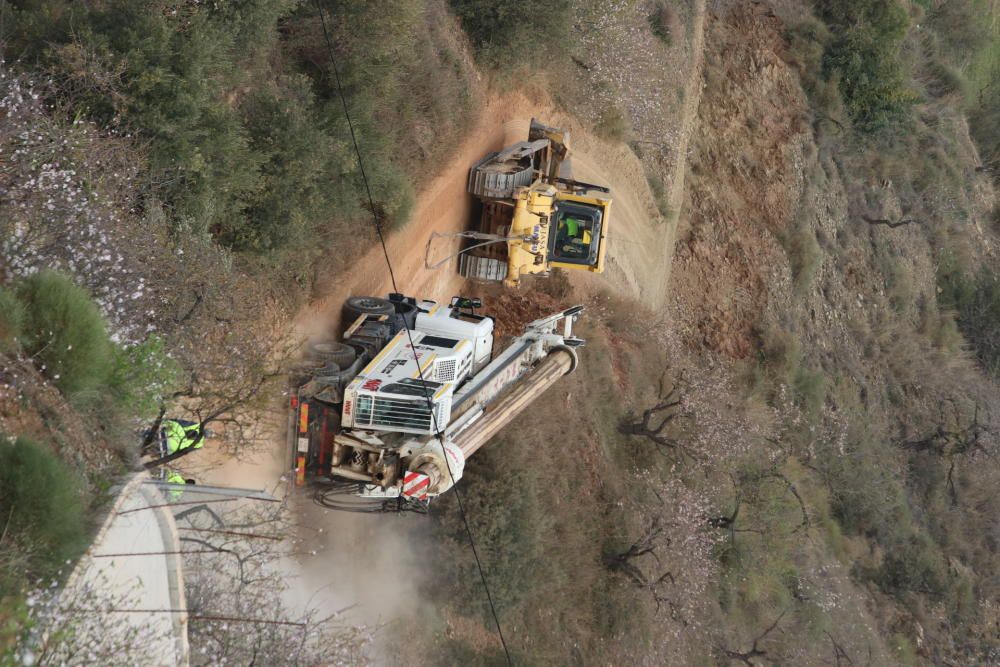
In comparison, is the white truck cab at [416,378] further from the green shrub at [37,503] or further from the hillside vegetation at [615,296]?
the green shrub at [37,503]

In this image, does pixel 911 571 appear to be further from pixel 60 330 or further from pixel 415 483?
pixel 60 330

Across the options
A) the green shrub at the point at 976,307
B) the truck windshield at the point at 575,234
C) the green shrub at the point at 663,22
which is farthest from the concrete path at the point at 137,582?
the green shrub at the point at 976,307

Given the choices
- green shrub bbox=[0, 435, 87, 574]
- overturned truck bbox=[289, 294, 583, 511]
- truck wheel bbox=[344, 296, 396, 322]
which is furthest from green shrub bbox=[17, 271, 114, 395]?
truck wheel bbox=[344, 296, 396, 322]

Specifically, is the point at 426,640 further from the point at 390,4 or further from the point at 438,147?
the point at 390,4

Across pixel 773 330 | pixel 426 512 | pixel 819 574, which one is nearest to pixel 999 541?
pixel 819 574

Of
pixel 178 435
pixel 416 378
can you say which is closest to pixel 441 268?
pixel 416 378

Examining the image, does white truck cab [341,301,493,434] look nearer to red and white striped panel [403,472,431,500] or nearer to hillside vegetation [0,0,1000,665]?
red and white striped panel [403,472,431,500]
